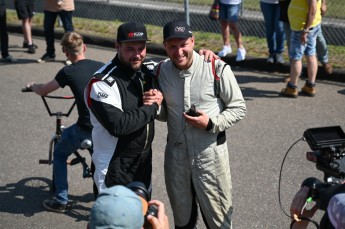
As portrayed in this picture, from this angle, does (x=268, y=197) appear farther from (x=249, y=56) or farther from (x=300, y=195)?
(x=249, y=56)

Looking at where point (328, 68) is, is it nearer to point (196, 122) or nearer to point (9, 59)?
point (196, 122)

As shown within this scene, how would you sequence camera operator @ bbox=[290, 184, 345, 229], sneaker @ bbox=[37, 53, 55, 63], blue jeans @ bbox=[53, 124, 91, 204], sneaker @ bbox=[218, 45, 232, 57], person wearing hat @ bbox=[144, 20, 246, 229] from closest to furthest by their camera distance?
camera operator @ bbox=[290, 184, 345, 229]
person wearing hat @ bbox=[144, 20, 246, 229]
blue jeans @ bbox=[53, 124, 91, 204]
sneaker @ bbox=[218, 45, 232, 57]
sneaker @ bbox=[37, 53, 55, 63]

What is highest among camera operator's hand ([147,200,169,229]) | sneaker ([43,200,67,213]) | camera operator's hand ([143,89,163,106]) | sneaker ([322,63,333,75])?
camera operator's hand ([143,89,163,106])

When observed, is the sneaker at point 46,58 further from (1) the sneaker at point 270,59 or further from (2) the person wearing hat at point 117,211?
(2) the person wearing hat at point 117,211

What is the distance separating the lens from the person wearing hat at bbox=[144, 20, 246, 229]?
13.4ft

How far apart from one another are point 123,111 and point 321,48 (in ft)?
17.3

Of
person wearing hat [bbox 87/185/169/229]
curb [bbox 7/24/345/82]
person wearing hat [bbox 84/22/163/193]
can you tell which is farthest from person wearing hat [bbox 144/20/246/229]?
curb [bbox 7/24/345/82]

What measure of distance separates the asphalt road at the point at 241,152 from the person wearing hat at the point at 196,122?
1.06 metres

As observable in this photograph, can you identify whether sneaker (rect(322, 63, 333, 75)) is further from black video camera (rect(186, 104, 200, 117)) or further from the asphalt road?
black video camera (rect(186, 104, 200, 117))

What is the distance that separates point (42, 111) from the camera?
8188 mm

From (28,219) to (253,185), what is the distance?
7.10 ft

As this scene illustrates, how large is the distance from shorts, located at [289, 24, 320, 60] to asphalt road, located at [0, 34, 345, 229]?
0.63 meters

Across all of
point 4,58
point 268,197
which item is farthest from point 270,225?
point 4,58

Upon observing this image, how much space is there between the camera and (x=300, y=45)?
313 inches
